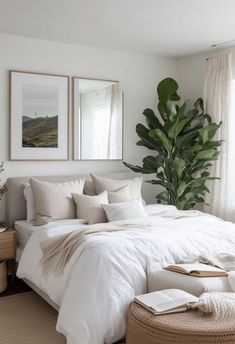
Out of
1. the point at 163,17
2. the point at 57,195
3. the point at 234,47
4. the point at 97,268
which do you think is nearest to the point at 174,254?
the point at 97,268

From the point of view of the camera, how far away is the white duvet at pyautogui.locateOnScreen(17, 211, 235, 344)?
2.67 meters

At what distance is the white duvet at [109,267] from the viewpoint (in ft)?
8.75

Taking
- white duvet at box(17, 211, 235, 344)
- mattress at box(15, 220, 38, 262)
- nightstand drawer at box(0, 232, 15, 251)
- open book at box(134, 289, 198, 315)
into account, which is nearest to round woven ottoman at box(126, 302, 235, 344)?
open book at box(134, 289, 198, 315)

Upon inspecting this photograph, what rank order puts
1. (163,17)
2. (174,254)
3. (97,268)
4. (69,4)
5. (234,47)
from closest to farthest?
1. (97,268)
2. (174,254)
3. (69,4)
4. (163,17)
5. (234,47)

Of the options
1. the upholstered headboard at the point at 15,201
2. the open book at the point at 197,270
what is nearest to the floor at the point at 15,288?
the upholstered headboard at the point at 15,201

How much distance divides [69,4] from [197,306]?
2652mm

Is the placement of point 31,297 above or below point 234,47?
below

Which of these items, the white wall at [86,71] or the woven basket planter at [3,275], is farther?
the white wall at [86,71]

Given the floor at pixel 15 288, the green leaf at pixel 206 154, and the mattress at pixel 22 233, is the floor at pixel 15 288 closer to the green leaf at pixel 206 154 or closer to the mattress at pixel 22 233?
the mattress at pixel 22 233

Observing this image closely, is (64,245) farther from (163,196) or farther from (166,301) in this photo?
(163,196)

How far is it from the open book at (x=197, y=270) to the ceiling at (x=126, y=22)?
7.12 ft

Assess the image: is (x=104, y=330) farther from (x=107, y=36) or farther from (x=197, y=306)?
(x=107, y=36)

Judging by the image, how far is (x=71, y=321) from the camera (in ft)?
8.80

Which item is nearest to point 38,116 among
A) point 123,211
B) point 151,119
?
point 151,119
